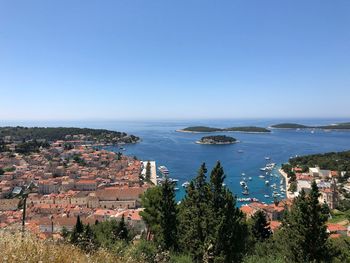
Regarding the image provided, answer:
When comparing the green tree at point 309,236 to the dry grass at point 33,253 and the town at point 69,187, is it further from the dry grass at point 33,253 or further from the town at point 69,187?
the town at point 69,187

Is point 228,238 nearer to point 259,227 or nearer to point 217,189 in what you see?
point 217,189

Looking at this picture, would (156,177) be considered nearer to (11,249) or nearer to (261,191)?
(261,191)

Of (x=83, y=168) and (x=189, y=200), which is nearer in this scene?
(x=189, y=200)

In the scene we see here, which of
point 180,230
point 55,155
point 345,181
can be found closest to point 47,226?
point 180,230

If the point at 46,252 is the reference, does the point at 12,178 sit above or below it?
below

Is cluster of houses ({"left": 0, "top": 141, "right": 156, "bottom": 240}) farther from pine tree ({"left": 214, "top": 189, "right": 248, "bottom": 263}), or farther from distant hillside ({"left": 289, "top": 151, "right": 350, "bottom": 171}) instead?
distant hillside ({"left": 289, "top": 151, "right": 350, "bottom": 171})

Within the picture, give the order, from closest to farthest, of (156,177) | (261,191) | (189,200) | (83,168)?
(189,200) < (261,191) < (156,177) < (83,168)
